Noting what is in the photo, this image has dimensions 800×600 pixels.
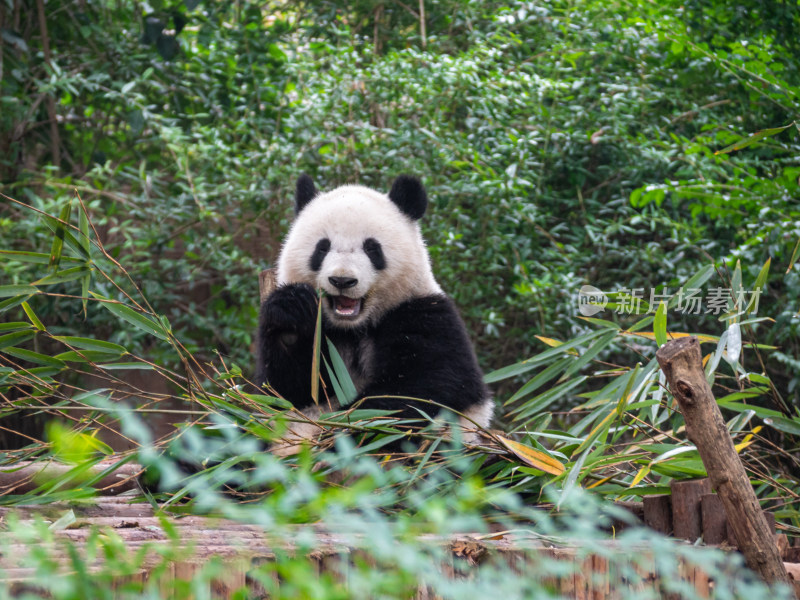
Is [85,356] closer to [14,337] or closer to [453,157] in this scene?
[14,337]

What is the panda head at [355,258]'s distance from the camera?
236cm

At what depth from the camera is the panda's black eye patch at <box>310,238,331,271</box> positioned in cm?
244

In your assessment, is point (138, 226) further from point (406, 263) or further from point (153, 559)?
point (153, 559)

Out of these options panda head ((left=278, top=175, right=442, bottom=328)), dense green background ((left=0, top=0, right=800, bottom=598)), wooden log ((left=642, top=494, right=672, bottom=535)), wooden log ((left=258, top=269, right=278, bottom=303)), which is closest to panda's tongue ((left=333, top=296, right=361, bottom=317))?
panda head ((left=278, top=175, right=442, bottom=328))

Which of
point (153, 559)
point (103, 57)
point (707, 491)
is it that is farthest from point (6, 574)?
point (103, 57)

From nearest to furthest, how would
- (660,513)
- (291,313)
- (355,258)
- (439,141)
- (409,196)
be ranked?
(660,513) → (291,313) → (355,258) → (409,196) → (439,141)

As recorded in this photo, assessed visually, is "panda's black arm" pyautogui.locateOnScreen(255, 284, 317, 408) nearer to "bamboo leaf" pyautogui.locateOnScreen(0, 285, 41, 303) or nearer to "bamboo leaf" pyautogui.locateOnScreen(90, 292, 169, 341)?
"bamboo leaf" pyautogui.locateOnScreen(90, 292, 169, 341)

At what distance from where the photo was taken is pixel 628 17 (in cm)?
425

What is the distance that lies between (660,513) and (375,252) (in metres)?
1.18

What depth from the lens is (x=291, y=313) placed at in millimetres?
2244

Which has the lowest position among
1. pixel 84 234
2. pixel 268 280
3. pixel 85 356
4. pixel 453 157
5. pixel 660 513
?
pixel 660 513

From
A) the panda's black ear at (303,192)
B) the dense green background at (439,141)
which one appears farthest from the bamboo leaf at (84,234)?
the dense green background at (439,141)

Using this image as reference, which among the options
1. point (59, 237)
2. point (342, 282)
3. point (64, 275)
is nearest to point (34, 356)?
point (64, 275)

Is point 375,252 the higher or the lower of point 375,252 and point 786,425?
the higher
